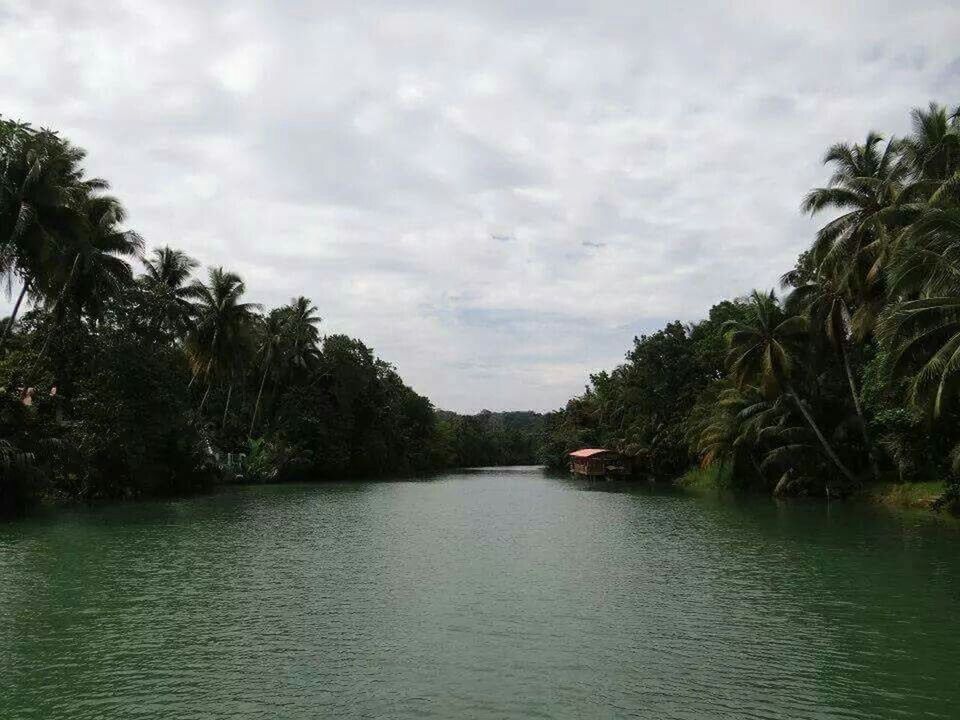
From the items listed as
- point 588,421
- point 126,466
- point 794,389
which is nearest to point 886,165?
point 794,389

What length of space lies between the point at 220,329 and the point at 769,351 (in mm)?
34230

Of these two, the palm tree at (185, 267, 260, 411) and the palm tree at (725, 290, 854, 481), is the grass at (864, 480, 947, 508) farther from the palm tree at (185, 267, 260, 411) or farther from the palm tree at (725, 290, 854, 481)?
the palm tree at (185, 267, 260, 411)

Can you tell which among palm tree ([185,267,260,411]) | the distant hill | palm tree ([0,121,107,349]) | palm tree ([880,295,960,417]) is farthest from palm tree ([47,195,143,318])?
the distant hill

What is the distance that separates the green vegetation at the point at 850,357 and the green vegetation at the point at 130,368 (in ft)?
78.2

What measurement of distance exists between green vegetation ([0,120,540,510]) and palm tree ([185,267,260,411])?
95 millimetres

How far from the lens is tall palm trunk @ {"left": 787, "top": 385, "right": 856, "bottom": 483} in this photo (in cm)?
3472

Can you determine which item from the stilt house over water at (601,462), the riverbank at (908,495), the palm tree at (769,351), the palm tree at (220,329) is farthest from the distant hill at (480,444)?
the riverbank at (908,495)

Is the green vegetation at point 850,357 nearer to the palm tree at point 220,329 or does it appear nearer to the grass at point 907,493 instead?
the grass at point 907,493

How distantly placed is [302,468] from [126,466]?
24.2 meters

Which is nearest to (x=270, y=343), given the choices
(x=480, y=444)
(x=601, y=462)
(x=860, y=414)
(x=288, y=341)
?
(x=288, y=341)

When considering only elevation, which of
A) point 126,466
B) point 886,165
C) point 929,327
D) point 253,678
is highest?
point 886,165

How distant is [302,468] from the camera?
58.8m

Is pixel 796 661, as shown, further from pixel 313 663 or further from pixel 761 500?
pixel 761 500

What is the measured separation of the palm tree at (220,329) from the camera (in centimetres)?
4938
